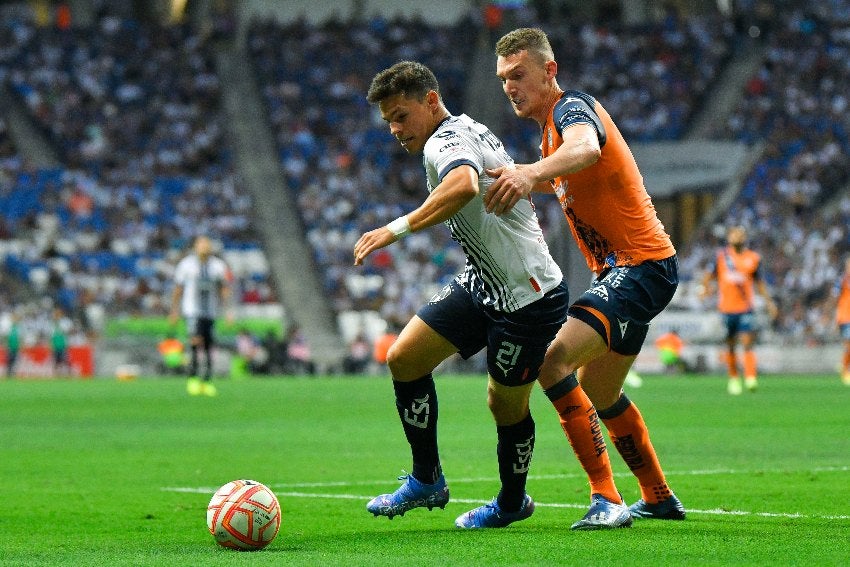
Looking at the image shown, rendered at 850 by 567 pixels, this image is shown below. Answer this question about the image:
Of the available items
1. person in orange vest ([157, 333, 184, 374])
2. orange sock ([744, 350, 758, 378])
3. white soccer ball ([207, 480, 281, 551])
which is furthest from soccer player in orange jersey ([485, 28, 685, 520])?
person in orange vest ([157, 333, 184, 374])

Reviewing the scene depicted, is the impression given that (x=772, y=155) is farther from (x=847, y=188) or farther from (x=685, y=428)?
(x=685, y=428)

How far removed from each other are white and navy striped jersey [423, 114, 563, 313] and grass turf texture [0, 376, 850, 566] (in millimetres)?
1162

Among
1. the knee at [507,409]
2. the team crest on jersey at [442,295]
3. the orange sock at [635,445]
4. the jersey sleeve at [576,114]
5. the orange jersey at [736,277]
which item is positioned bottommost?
the orange sock at [635,445]

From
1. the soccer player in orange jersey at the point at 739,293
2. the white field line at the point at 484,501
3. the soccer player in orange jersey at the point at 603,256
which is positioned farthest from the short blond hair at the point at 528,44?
the soccer player in orange jersey at the point at 739,293

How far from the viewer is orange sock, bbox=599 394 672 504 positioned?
7.64 m

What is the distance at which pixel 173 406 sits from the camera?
20281 mm

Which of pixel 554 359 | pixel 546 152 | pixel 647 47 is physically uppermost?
pixel 647 47

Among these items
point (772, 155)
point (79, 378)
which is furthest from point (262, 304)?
point (772, 155)

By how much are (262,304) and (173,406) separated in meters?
17.9

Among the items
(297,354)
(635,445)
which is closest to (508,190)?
(635,445)

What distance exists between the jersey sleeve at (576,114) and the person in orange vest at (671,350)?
26.3 meters

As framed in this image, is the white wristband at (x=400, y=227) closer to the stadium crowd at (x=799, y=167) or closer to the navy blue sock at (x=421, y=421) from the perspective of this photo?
the navy blue sock at (x=421, y=421)

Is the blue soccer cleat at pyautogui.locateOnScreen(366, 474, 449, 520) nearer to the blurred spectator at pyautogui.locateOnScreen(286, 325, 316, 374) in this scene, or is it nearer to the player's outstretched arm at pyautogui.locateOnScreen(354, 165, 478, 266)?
the player's outstretched arm at pyautogui.locateOnScreen(354, 165, 478, 266)

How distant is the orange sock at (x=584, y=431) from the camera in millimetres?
7348
